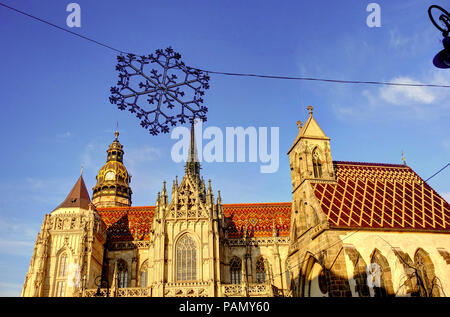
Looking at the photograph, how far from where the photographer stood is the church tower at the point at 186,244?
33.8 m

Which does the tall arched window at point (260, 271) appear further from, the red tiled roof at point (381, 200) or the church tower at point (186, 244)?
the red tiled roof at point (381, 200)

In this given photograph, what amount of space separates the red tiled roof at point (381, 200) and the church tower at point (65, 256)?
22.0 meters

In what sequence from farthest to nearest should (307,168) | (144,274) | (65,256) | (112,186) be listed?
(112,186) → (144,274) → (65,256) → (307,168)

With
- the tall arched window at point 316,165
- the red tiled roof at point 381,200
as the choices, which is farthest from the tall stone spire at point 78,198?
the red tiled roof at point 381,200

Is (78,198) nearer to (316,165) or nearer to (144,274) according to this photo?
(144,274)

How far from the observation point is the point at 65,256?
122ft

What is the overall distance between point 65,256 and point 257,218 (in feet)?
67.4

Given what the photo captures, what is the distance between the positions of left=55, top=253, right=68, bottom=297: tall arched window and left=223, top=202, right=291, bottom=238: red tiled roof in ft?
54.5

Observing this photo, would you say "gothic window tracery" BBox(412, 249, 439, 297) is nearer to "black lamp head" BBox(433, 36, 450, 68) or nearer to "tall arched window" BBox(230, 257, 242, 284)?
"black lamp head" BBox(433, 36, 450, 68)

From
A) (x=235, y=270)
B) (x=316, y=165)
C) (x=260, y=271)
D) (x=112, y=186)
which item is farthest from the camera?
(x=112, y=186)

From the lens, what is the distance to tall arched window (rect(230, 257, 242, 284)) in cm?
4033

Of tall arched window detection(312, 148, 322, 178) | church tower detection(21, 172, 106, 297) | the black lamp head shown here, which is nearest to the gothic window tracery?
tall arched window detection(312, 148, 322, 178)

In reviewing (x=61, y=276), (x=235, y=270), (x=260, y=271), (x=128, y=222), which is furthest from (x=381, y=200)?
(x=61, y=276)
